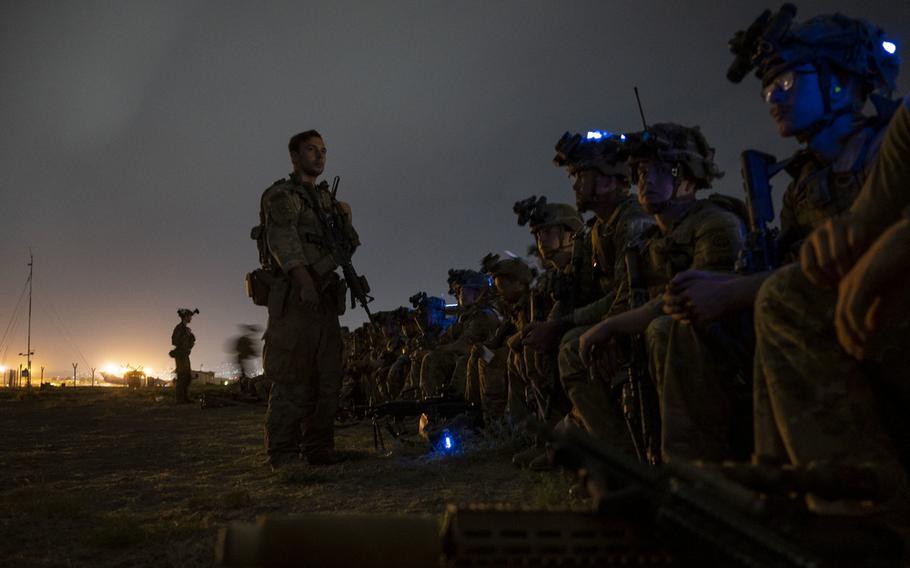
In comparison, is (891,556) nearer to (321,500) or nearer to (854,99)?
(854,99)

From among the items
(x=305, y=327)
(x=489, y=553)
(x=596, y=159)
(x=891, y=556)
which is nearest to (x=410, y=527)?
(x=489, y=553)

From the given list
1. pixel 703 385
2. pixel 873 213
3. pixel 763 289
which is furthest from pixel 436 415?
pixel 873 213

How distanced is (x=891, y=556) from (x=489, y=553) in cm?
78

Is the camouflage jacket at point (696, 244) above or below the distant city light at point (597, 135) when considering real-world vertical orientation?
below

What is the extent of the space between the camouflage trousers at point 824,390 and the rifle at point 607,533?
505mm

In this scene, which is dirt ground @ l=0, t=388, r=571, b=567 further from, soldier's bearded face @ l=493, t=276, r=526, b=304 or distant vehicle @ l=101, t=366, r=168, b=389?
distant vehicle @ l=101, t=366, r=168, b=389

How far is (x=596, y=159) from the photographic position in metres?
5.01

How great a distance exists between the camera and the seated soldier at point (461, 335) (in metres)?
9.51

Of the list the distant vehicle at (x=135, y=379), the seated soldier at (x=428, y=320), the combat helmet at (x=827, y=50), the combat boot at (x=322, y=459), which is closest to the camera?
the combat helmet at (x=827, y=50)

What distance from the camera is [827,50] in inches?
109

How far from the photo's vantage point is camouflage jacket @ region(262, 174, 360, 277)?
580 cm

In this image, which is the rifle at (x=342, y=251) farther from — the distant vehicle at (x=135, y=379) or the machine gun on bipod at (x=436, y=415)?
the distant vehicle at (x=135, y=379)

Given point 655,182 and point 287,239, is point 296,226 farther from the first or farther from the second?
point 655,182

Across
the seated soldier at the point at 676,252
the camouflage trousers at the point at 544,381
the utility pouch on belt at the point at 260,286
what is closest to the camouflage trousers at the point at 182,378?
the utility pouch on belt at the point at 260,286
